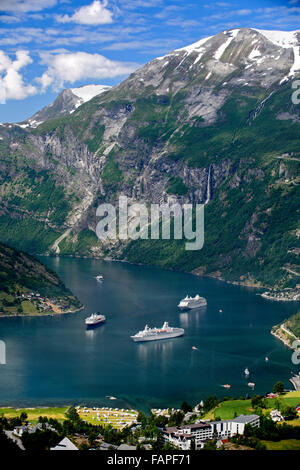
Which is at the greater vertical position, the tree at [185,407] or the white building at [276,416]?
the white building at [276,416]

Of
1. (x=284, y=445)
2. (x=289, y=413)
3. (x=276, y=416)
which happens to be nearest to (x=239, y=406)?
(x=276, y=416)

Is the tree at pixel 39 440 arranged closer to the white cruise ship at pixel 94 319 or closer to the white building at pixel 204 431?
the white building at pixel 204 431

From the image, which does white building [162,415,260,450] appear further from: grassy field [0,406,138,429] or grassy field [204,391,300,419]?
grassy field [0,406,138,429]

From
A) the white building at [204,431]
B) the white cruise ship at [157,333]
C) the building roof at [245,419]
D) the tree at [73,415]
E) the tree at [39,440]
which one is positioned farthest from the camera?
the white cruise ship at [157,333]

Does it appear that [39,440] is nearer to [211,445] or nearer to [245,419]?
[211,445]

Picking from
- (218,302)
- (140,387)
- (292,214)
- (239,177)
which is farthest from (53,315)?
(239,177)

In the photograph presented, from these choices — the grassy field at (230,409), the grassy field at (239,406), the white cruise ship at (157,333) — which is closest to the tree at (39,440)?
the grassy field at (230,409)
